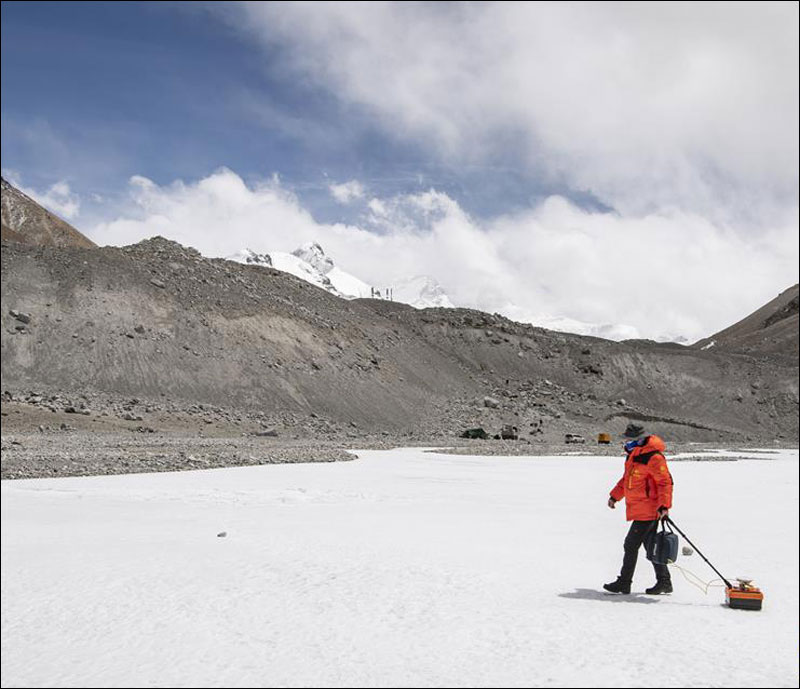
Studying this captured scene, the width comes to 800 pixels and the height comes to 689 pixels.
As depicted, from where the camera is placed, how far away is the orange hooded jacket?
7.43 metres

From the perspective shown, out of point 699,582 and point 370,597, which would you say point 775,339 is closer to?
point 699,582

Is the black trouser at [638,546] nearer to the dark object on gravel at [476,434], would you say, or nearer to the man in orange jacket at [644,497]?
the man in orange jacket at [644,497]

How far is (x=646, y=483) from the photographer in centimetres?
768

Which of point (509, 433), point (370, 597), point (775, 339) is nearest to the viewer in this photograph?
point (370, 597)

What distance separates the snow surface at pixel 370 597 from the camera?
536 cm

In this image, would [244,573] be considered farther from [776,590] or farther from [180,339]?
[180,339]

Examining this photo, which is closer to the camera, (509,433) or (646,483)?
(646,483)

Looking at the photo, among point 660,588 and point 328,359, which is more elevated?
point 328,359

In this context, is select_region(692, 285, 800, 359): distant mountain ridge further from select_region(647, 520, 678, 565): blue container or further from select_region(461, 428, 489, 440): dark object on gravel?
select_region(647, 520, 678, 565): blue container

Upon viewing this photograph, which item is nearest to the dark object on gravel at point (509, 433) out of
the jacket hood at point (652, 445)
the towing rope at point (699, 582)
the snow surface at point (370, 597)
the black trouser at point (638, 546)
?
the snow surface at point (370, 597)

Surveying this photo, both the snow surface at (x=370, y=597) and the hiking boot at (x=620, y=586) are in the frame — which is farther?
the hiking boot at (x=620, y=586)

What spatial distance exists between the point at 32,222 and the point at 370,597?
118 m

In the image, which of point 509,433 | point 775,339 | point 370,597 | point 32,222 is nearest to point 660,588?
point 370,597

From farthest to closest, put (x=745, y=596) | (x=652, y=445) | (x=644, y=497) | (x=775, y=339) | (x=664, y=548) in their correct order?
(x=775, y=339), (x=644, y=497), (x=664, y=548), (x=652, y=445), (x=745, y=596)
